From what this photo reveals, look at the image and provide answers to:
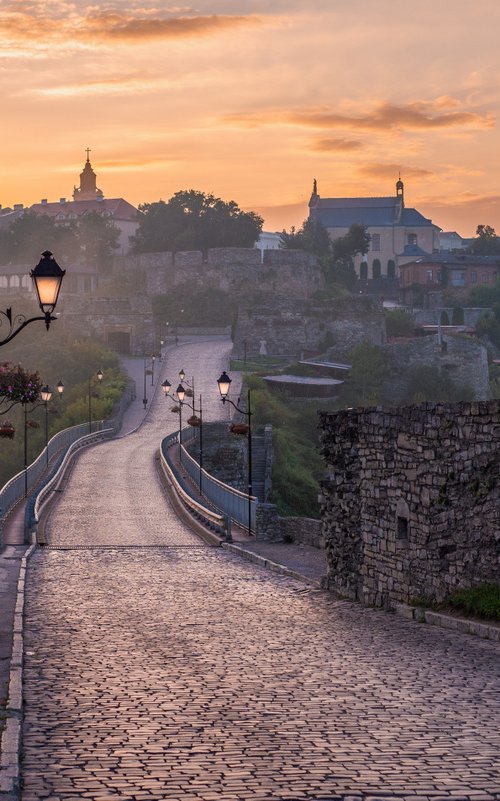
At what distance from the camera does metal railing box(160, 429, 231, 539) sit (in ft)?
109

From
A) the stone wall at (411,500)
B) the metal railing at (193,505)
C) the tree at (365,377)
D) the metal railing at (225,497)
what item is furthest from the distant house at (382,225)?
the stone wall at (411,500)

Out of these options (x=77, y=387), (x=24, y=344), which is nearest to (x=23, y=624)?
(x=77, y=387)

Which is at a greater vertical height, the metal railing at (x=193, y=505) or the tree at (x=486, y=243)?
the tree at (x=486, y=243)

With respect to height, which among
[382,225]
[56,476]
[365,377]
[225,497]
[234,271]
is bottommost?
[225,497]

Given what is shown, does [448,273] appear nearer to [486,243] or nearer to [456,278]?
[456,278]

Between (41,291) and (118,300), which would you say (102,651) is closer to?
(41,291)

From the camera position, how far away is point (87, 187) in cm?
17575

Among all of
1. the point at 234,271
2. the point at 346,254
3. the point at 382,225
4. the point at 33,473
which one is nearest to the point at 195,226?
the point at 234,271

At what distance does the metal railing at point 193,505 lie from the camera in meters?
33.2

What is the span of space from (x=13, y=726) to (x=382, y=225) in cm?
16501

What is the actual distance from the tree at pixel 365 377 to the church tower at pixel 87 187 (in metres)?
75.4

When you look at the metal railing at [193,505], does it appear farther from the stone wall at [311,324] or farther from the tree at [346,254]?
the tree at [346,254]

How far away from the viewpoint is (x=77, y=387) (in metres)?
87.0

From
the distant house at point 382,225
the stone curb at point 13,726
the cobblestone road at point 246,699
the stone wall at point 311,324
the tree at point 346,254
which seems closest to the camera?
the stone curb at point 13,726
